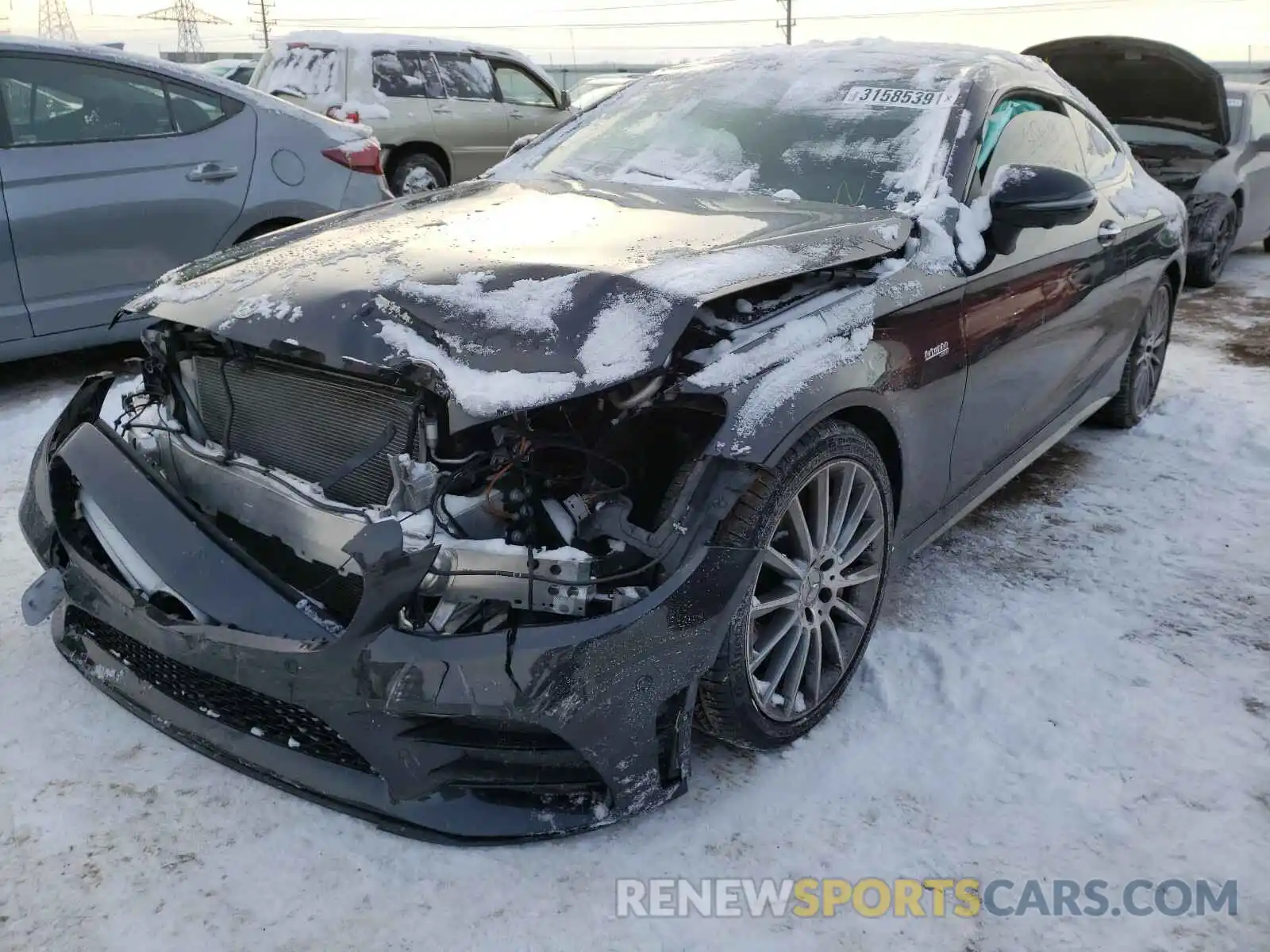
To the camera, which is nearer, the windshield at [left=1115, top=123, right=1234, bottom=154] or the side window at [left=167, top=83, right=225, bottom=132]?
the side window at [left=167, top=83, right=225, bottom=132]

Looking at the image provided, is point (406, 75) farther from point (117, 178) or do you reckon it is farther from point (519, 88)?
point (117, 178)

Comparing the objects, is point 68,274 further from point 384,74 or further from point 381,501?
point 384,74

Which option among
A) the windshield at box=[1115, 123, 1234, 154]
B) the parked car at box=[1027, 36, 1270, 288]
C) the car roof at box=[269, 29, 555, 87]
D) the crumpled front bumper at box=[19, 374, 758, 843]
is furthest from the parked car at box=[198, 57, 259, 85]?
the crumpled front bumper at box=[19, 374, 758, 843]

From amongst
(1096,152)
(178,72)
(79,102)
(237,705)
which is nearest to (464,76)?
(178,72)

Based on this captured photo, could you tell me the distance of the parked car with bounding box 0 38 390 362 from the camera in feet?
14.3

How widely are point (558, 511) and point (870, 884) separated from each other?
99 cm

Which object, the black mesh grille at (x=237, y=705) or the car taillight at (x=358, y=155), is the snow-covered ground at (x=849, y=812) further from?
the car taillight at (x=358, y=155)

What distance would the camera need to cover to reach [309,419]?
2.28 meters

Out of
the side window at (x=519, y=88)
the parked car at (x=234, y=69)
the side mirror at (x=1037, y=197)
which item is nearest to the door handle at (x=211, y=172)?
the side mirror at (x=1037, y=197)

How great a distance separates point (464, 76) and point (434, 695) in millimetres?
9783

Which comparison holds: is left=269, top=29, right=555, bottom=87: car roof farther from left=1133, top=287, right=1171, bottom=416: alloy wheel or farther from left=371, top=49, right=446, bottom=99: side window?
left=1133, top=287, right=1171, bottom=416: alloy wheel

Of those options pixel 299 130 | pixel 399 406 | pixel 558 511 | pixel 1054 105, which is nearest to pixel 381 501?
pixel 399 406

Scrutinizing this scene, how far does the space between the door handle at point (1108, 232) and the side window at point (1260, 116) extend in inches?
215

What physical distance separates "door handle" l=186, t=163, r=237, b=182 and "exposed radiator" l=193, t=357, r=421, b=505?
267 centimetres
